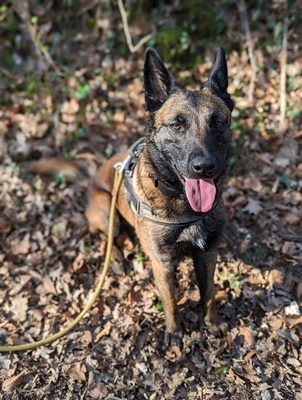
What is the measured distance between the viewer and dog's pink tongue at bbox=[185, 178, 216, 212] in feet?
10.4

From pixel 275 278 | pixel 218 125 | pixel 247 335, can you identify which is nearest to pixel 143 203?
pixel 218 125

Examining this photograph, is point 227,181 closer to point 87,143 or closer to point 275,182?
point 275,182

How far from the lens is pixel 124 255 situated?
4.84 metres

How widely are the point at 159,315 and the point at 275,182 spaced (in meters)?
2.50

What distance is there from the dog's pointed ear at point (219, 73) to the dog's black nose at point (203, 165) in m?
0.87

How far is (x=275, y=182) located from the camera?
5.37 metres

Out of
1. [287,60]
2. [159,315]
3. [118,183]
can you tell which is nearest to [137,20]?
[287,60]

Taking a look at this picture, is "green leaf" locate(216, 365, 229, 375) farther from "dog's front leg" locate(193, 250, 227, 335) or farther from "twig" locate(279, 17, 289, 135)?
"twig" locate(279, 17, 289, 135)

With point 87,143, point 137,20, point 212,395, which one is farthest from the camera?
point 137,20

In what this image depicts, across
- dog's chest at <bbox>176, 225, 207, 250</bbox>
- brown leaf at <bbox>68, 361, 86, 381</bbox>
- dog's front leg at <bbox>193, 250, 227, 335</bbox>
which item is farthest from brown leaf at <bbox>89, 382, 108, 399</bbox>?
dog's chest at <bbox>176, 225, 207, 250</bbox>

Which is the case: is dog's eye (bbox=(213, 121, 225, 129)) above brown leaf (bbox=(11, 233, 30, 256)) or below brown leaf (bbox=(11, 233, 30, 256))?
above

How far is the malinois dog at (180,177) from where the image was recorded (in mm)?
3176

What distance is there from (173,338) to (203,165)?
200 cm

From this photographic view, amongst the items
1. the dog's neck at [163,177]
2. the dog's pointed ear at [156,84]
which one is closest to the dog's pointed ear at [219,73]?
the dog's pointed ear at [156,84]
